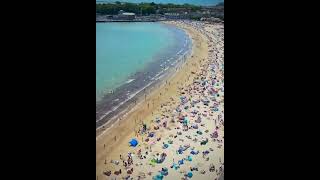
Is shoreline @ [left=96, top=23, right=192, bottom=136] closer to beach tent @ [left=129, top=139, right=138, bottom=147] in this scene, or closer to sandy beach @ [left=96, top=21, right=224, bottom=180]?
sandy beach @ [left=96, top=21, right=224, bottom=180]

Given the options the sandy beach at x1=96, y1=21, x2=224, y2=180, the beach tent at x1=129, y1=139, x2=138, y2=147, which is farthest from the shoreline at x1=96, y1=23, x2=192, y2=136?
the beach tent at x1=129, y1=139, x2=138, y2=147

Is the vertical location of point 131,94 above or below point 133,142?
above

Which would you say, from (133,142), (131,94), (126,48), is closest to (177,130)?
(133,142)

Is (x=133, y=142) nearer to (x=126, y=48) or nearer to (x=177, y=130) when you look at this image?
(x=177, y=130)

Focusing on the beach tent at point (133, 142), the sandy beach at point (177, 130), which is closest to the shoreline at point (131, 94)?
the sandy beach at point (177, 130)
